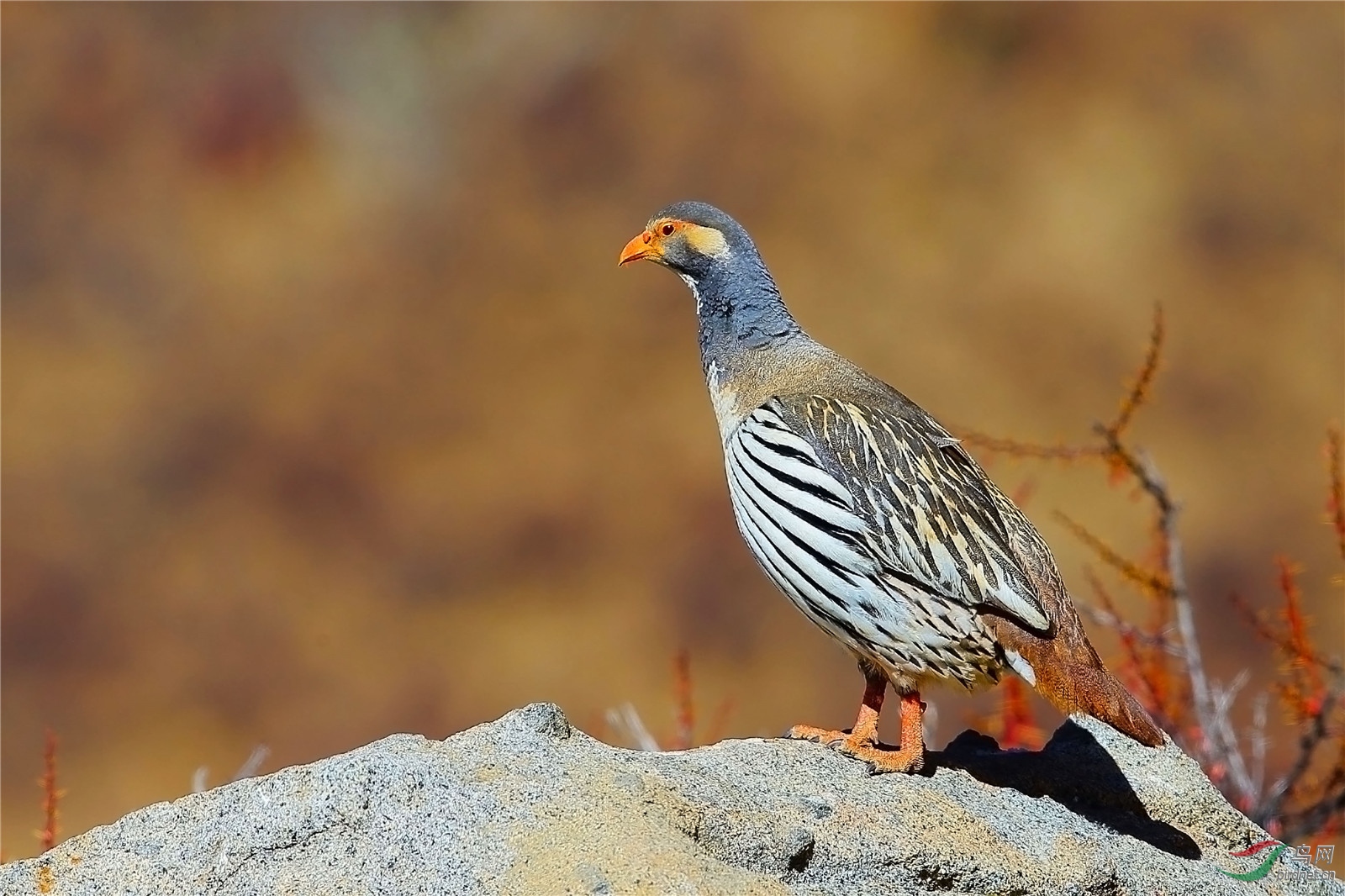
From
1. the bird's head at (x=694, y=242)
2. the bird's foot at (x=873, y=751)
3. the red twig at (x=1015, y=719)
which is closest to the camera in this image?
the bird's foot at (x=873, y=751)

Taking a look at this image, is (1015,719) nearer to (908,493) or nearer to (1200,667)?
(1200,667)

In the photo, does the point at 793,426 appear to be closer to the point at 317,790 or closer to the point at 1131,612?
the point at 317,790

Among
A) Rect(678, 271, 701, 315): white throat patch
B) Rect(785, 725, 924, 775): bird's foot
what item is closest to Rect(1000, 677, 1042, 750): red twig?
Rect(785, 725, 924, 775): bird's foot

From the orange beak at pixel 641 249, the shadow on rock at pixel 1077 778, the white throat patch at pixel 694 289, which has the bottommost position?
the shadow on rock at pixel 1077 778

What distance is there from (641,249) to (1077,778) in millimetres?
3572

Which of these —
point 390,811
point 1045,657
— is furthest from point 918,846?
point 390,811

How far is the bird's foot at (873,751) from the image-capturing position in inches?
257

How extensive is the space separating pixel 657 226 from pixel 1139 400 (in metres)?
2.63

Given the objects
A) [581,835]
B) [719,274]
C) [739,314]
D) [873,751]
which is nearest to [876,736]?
[873,751]

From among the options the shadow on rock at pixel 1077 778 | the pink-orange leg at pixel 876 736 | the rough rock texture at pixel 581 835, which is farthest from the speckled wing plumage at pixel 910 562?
the rough rock texture at pixel 581 835

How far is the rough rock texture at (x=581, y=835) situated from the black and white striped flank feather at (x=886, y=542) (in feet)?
2.02

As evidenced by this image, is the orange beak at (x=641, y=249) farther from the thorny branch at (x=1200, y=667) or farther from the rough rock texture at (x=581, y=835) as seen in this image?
the rough rock texture at (x=581, y=835)

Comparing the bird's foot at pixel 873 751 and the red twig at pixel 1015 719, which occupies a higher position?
the red twig at pixel 1015 719

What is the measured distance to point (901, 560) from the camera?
6656 mm
